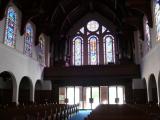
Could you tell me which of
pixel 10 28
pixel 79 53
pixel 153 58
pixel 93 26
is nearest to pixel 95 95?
pixel 79 53

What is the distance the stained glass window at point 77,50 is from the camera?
20.8m

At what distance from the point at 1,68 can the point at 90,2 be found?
10.8 m

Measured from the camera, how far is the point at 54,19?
19453 millimetres

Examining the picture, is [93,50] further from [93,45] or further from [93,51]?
[93,45]

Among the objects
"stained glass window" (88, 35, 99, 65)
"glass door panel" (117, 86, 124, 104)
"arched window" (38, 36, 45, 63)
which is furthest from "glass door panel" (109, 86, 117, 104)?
"arched window" (38, 36, 45, 63)

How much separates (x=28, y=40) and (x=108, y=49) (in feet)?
25.7

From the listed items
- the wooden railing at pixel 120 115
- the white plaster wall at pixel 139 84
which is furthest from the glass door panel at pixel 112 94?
the wooden railing at pixel 120 115

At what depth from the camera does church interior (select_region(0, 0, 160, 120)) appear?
1309cm

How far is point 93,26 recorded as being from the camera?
69.8 ft

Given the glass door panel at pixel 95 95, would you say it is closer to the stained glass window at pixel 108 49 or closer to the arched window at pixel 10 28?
the stained glass window at pixel 108 49

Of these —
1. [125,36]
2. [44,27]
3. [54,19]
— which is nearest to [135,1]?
[125,36]

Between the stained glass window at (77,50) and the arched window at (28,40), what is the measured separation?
5.73 m

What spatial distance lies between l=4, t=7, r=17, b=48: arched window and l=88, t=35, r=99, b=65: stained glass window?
8655 millimetres

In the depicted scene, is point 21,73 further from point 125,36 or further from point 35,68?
point 125,36
